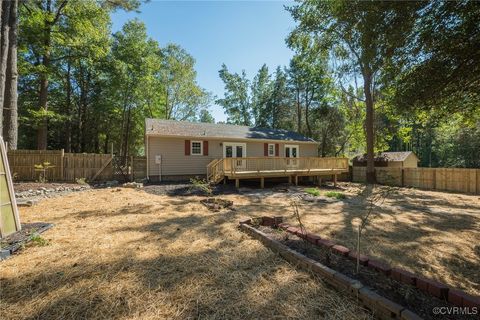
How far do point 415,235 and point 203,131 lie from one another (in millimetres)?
12907

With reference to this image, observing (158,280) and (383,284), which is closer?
(383,284)

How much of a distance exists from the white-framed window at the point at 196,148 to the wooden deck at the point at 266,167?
1665mm

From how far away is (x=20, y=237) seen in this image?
3.84 m

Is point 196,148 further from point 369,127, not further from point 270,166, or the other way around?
point 369,127

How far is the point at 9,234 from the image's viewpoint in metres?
3.92

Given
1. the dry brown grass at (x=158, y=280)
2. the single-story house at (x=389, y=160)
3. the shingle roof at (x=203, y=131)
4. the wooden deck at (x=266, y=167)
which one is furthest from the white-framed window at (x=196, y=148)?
the single-story house at (x=389, y=160)

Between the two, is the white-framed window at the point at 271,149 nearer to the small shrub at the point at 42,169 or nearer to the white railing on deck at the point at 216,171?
the white railing on deck at the point at 216,171

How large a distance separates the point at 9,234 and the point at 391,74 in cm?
879

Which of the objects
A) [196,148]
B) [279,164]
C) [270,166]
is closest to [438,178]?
[279,164]

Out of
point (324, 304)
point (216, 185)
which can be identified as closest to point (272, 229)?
point (324, 304)

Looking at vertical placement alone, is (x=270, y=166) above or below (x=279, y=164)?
below

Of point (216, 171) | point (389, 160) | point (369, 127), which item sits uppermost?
point (369, 127)

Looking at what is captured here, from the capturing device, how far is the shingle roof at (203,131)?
14.2m

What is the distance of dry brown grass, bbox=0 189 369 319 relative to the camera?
2.22 metres
